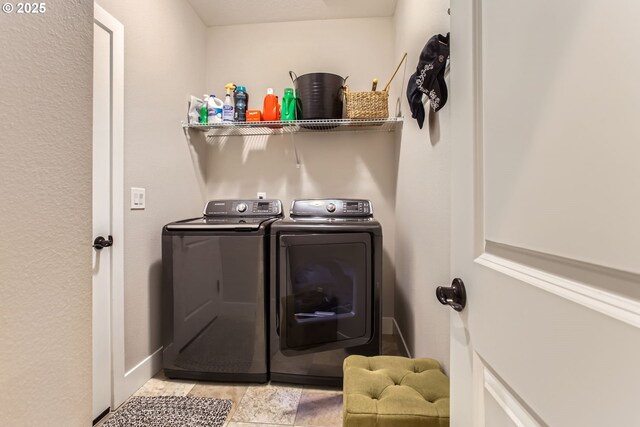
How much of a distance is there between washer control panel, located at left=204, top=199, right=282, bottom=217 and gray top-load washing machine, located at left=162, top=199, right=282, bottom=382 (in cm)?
44

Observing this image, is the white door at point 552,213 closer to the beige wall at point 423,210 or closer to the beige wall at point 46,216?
the beige wall at point 423,210

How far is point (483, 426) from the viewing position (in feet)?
1.80

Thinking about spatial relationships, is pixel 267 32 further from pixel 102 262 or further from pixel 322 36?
pixel 102 262

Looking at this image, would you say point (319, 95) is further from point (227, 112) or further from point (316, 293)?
point (316, 293)

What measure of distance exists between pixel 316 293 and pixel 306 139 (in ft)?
4.62

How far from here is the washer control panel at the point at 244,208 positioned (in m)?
2.19

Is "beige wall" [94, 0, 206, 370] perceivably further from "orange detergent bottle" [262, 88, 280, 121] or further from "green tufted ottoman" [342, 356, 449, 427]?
"green tufted ottoman" [342, 356, 449, 427]

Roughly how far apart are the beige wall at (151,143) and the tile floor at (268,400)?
267 millimetres

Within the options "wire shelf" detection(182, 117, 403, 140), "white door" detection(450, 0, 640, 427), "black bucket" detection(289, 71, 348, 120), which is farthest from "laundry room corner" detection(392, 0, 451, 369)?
"white door" detection(450, 0, 640, 427)

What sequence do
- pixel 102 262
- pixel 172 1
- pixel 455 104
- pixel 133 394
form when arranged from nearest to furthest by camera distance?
pixel 455 104
pixel 102 262
pixel 133 394
pixel 172 1

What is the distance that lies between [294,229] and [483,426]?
1.27 m


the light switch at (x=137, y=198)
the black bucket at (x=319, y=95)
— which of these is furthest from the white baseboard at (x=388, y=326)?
the light switch at (x=137, y=198)

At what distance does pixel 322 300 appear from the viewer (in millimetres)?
1682

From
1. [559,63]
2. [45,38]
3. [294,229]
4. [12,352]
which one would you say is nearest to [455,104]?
[559,63]
